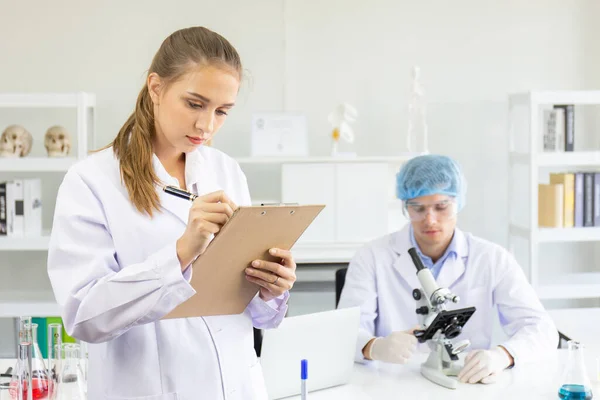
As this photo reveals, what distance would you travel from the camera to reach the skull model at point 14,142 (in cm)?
369

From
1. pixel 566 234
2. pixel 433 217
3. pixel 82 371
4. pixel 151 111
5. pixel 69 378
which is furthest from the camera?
pixel 566 234

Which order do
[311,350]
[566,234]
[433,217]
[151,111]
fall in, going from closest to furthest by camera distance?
[151,111]
[311,350]
[433,217]
[566,234]

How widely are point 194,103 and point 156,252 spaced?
297mm

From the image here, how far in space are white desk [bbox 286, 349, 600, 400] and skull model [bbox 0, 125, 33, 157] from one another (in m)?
2.14

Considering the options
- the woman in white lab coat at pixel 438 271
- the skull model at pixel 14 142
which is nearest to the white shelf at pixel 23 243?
the skull model at pixel 14 142

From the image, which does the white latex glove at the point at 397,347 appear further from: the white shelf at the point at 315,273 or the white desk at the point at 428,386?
the white shelf at the point at 315,273

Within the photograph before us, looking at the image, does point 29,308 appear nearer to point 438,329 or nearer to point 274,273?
point 438,329

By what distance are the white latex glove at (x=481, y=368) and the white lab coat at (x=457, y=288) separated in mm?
372

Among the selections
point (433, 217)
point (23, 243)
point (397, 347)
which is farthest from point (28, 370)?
point (23, 243)

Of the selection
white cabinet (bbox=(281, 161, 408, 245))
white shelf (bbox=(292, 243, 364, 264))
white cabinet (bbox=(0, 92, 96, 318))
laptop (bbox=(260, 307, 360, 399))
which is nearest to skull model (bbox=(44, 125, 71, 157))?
white cabinet (bbox=(0, 92, 96, 318))

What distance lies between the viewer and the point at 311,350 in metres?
2.04

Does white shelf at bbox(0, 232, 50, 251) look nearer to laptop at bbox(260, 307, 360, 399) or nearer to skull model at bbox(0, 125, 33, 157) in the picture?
skull model at bbox(0, 125, 33, 157)

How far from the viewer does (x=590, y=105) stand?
426 centimetres

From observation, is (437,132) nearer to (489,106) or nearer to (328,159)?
(489,106)
